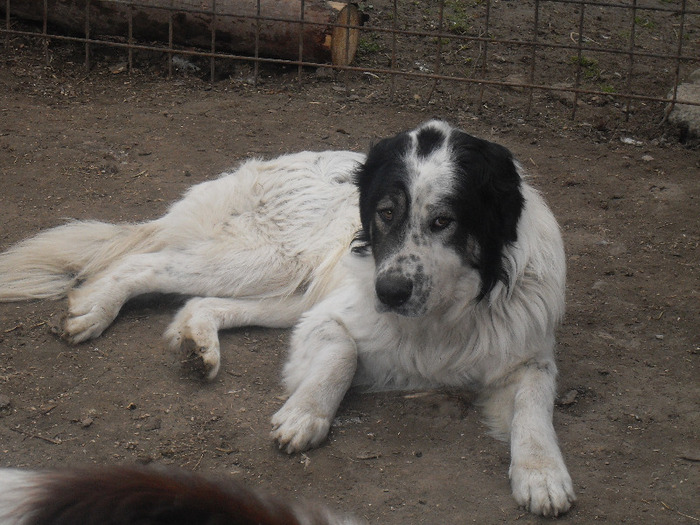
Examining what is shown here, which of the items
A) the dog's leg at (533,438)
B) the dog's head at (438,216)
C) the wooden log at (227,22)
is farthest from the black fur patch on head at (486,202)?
the wooden log at (227,22)

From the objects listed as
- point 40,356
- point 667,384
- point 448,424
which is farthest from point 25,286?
point 667,384

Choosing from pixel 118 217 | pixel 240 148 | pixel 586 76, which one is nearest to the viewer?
pixel 118 217

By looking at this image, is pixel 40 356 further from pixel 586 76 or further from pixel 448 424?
pixel 586 76

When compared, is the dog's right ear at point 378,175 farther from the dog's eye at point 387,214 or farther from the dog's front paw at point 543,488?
the dog's front paw at point 543,488

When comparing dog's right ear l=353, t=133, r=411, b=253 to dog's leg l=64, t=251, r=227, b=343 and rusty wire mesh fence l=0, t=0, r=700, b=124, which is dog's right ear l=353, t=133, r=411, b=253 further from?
rusty wire mesh fence l=0, t=0, r=700, b=124

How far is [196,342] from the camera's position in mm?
4168

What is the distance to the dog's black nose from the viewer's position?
3.56m

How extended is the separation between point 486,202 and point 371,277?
66 cm

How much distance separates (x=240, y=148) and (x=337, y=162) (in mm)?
1742

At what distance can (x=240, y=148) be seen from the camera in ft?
21.7

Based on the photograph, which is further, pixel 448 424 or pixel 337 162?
pixel 337 162

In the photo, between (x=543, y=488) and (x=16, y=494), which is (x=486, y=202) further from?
(x=16, y=494)

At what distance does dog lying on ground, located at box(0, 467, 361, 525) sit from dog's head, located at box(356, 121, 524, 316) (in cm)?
199

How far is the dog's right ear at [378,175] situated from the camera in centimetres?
374
